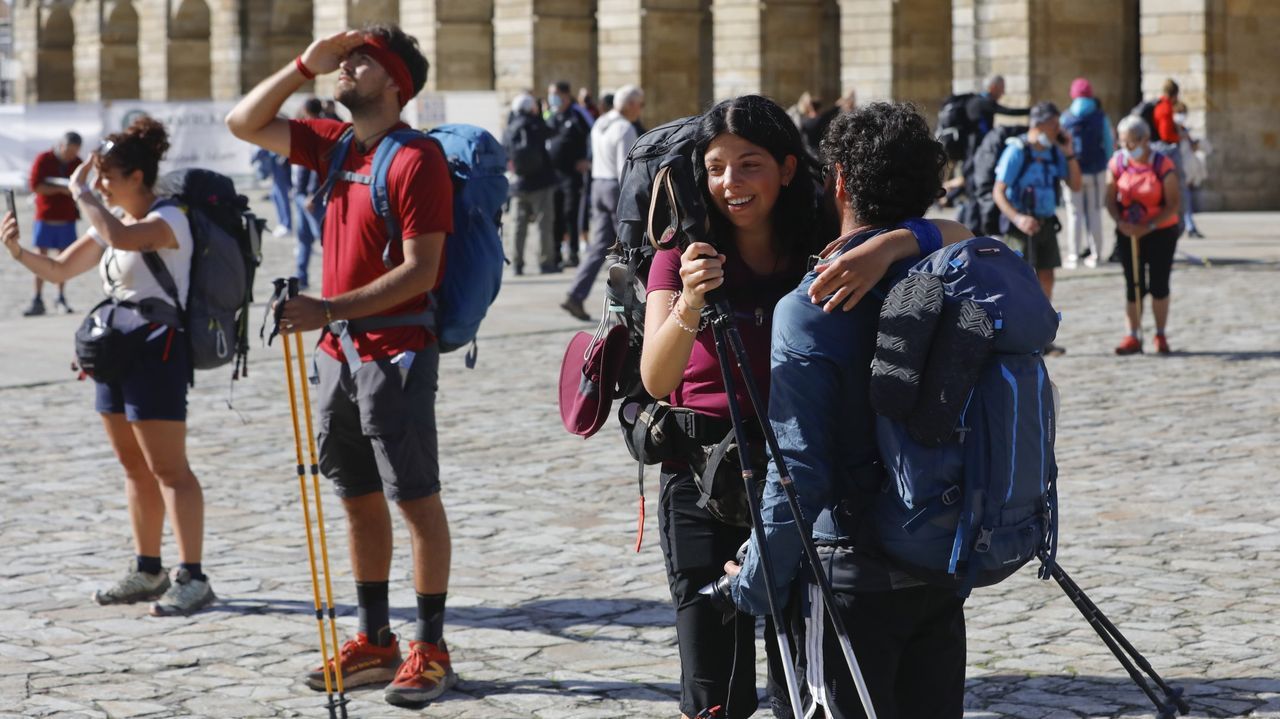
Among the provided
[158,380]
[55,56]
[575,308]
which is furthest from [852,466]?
[55,56]

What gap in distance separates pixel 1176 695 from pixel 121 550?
4.58 metres

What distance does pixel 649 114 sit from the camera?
114 feet

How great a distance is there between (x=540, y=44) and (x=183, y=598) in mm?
30206

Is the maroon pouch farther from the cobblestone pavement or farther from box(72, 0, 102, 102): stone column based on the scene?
box(72, 0, 102, 102): stone column

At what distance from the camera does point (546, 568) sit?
7.50m

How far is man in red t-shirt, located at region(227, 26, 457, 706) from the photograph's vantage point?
5.62 metres

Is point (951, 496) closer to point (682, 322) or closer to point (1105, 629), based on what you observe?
point (682, 322)

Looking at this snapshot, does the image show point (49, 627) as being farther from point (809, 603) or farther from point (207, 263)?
point (809, 603)

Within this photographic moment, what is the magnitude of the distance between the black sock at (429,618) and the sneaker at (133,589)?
5.49 feet

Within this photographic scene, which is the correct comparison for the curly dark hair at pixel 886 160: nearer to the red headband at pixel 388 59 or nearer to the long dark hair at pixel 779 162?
the long dark hair at pixel 779 162

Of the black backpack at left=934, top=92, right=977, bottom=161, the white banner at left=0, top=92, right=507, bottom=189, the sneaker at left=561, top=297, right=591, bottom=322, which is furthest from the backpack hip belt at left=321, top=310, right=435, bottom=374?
the white banner at left=0, top=92, right=507, bottom=189

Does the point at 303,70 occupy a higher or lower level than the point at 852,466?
higher

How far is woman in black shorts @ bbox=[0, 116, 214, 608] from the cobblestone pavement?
18 centimetres

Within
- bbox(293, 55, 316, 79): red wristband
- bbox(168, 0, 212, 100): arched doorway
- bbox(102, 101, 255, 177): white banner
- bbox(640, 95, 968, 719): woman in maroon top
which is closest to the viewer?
bbox(640, 95, 968, 719): woman in maroon top
